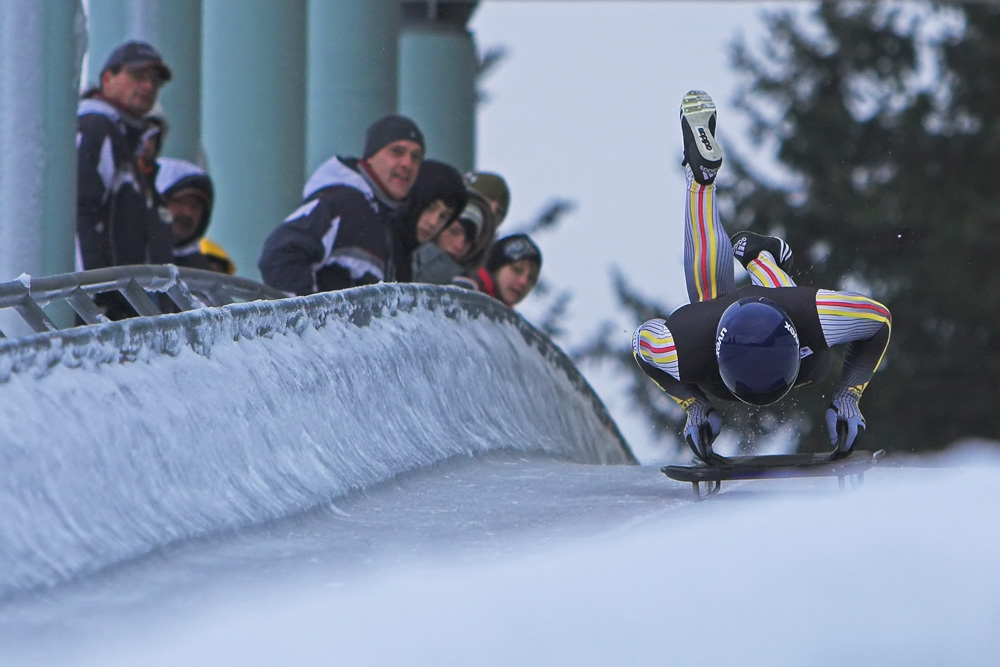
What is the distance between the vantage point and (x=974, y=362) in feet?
68.3

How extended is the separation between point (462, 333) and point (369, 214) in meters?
0.78

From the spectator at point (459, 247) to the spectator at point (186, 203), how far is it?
3.36 feet

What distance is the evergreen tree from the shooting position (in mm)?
20734

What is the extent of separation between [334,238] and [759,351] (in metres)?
2.50

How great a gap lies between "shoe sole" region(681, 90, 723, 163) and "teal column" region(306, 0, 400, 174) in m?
7.04

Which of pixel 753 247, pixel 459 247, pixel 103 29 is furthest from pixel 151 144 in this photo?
pixel 103 29

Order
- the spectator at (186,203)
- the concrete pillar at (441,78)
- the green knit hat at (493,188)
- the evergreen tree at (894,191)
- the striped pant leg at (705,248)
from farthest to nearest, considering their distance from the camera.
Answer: the evergreen tree at (894,191) < the concrete pillar at (441,78) < the green knit hat at (493,188) < the spectator at (186,203) < the striped pant leg at (705,248)

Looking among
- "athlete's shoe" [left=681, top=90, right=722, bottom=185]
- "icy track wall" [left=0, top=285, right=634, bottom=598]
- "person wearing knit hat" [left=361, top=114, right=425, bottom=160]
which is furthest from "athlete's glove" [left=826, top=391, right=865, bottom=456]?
"person wearing knit hat" [left=361, top=114, right=425, bottom=160]

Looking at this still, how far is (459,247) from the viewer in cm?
791

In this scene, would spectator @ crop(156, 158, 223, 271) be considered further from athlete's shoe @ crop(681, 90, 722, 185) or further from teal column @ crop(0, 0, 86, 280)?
athlete's shoe @ crop(681, 90, 722, 185)

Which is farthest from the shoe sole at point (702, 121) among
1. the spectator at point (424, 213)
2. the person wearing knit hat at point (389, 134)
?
the spectator at point (424, 213)

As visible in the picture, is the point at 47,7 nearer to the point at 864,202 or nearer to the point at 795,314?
the point at 795,314

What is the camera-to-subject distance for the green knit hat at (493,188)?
8.70 m

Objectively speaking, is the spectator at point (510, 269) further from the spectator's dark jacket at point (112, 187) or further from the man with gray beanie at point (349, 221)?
the spectator's dark jacket at point (112, 187)
